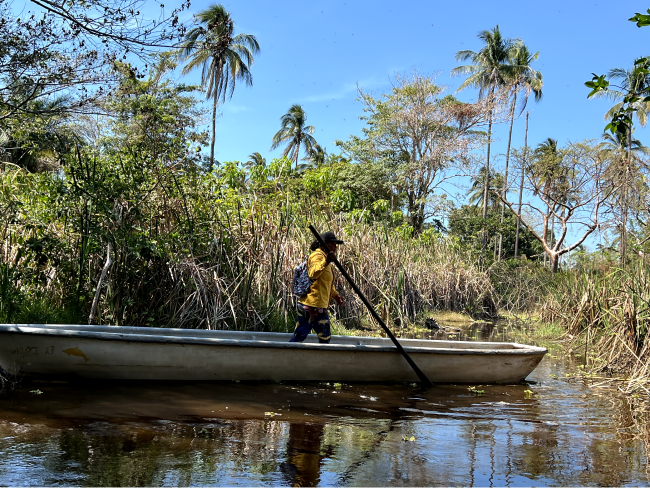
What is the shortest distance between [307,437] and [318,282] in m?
2.36

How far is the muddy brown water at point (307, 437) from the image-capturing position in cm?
321

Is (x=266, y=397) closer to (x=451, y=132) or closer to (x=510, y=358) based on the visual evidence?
(x=510, y=358)

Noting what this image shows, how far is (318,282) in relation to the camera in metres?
6.20

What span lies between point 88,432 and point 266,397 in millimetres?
1836

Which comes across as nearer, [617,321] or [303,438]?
[303,438]

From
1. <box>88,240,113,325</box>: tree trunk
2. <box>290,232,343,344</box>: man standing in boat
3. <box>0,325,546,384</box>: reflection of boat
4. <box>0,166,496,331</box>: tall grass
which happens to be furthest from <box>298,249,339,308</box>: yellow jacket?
<box>88,240,113,325</box>: tree trunk

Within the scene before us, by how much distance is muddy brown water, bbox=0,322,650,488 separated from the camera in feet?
10.5

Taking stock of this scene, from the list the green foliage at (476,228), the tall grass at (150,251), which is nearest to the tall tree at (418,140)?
the green foliage at (476,228)

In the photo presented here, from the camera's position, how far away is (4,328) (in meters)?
4.93

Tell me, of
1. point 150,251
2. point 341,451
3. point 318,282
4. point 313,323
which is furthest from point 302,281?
point 341,451

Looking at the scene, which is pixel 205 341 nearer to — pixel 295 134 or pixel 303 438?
Result: pixel 303 438

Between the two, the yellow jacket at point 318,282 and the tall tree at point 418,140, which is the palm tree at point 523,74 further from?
the yellow jacket at point 318,282

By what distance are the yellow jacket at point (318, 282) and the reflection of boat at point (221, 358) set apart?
0.52 m

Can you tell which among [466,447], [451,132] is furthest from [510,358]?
[451,132]
